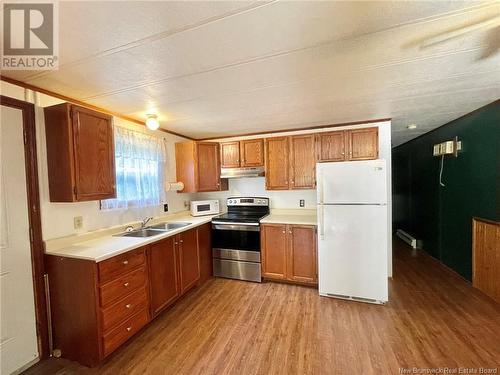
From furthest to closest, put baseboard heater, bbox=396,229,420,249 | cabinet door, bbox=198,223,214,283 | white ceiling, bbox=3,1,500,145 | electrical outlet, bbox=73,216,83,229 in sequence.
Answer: baseboard heater, bbox=396,229,420,249
cabinet door, bbox=198,223,214,283
electrical outlet, bbox=73,216,83,229
white ceiling, bbox=3,1,500,145

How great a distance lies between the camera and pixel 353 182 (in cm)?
259

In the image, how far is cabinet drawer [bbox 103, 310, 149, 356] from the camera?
69.9 inches

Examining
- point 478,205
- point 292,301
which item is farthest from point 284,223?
point 478,205

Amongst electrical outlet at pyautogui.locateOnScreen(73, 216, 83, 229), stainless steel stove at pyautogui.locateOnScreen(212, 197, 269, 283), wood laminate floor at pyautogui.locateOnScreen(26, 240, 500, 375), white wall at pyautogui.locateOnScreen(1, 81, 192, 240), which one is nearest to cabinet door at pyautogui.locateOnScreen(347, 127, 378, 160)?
stainless steel stove at pyautogui.locateOnScreen(212, 197, 269, 283)

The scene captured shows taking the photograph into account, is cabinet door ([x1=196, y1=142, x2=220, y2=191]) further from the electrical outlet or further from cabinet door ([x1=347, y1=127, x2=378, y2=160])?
cabinet door ([x1=347, y1=127, x2=378, y2=160])

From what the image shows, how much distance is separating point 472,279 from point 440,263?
2.51 feet

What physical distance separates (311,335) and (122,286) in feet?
5.85

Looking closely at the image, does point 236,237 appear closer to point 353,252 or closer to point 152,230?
point 152,230

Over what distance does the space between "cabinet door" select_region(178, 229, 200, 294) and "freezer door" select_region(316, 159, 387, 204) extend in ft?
5.69

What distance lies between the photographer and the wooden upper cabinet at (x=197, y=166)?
3.39 metres

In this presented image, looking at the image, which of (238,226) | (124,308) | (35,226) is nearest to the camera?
(35,226)

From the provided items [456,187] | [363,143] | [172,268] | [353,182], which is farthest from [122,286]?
[456,187]

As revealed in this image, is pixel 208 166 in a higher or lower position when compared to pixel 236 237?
higher

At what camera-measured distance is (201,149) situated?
136 inches
